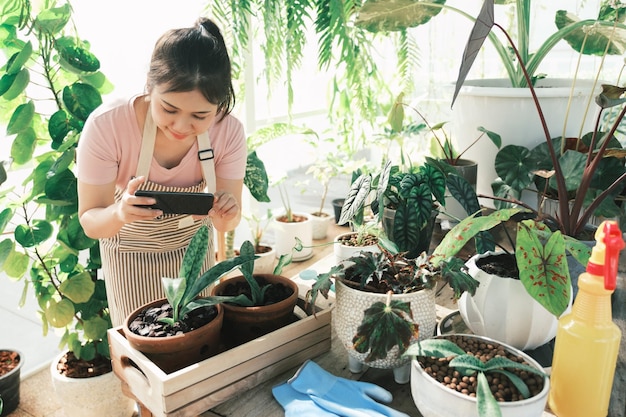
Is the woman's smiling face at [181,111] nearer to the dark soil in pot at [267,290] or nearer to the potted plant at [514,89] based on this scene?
the dark soil in pot at [267,290]

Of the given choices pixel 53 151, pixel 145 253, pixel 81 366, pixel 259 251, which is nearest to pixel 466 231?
pixel 145 253

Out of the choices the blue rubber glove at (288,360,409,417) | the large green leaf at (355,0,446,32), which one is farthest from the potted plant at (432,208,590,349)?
the large green leaf at (355,0,446,32)

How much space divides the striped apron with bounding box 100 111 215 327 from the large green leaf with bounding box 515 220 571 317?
2.72 ft

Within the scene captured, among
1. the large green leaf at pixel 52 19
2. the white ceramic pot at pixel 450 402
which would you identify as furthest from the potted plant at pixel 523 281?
the large green leaf at pixel 52 19

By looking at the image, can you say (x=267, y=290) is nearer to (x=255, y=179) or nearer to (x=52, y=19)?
(x=52, y=19)

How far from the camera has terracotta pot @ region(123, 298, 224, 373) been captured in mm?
758

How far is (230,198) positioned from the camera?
121 cm

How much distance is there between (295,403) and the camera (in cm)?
75

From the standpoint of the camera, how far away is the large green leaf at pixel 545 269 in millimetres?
708

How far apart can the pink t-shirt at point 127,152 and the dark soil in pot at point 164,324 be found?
471 millimetres

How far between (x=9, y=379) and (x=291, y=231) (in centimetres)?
156

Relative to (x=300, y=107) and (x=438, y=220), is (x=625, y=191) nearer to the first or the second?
(x=438, y=220)

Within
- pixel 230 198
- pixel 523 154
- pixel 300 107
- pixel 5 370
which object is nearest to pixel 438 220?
pixel 523 154

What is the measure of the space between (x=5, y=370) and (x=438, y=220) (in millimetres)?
1581
